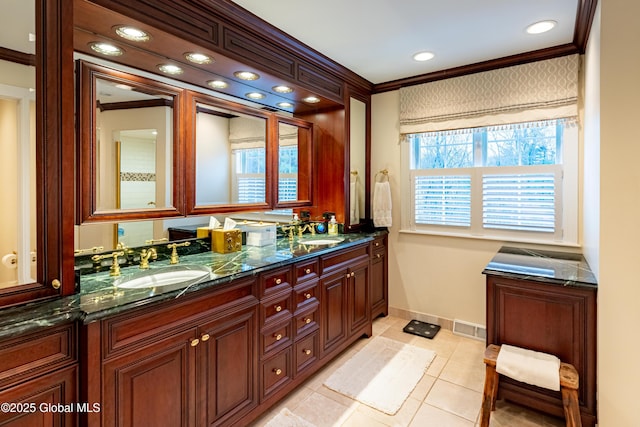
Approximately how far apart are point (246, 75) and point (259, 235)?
46.1 inches

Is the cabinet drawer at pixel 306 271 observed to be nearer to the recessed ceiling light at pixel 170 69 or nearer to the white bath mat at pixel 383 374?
the white bath mat at pixel 383 374

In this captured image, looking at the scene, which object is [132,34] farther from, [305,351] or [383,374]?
[383,374]

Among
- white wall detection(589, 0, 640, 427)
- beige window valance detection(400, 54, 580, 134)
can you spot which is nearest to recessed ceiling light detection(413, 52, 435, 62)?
beige window valance detection(400, 54, 580, 134)

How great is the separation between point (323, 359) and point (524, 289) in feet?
4.83

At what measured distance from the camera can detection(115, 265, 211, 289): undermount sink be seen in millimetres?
1760

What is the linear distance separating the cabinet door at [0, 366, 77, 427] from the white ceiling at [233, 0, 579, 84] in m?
2.04

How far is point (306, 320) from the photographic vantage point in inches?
91.2

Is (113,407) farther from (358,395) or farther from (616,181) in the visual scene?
(616,181)

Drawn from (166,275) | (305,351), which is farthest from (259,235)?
(305,351)

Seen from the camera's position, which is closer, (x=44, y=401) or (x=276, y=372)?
(x=44, y=401)

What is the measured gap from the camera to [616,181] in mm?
1708

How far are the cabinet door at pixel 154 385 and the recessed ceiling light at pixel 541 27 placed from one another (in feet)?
9.43

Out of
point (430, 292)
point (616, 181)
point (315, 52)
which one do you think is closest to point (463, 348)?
point (430, 292)

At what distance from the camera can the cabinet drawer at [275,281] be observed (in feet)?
6.39
